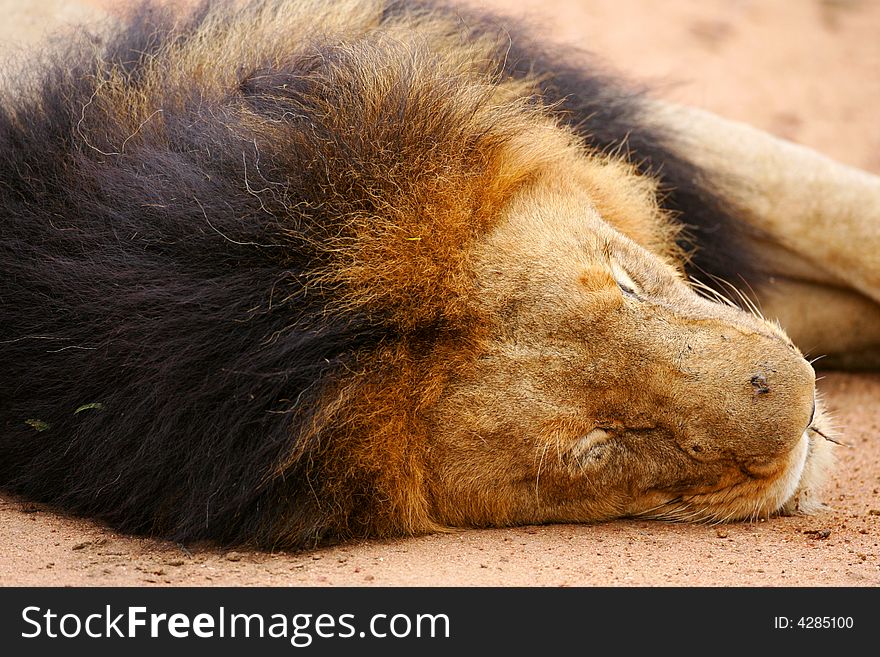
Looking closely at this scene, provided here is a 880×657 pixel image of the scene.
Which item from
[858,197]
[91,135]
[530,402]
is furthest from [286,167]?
[858,197]

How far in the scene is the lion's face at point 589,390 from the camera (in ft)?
7.73

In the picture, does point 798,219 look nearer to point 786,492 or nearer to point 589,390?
point 786,492

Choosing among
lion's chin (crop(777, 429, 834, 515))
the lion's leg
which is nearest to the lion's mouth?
lion's chin (crop(777, 429, 834, 515))

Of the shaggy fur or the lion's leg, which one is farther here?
the lion's leg

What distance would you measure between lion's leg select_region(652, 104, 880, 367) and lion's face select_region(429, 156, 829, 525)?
1.28 metres

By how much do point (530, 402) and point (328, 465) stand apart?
43 cm

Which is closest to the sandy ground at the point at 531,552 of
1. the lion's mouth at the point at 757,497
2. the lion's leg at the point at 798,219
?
the lion's mouth at the point at 757,497

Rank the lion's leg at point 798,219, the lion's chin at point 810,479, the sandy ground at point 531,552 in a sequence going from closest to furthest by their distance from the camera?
the sandy ground at point 531,552 < the lion's chin at point 810,479 < the lion's leg at point 798,219

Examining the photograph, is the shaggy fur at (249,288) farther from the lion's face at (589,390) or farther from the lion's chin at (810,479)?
the lion's chin at (810,479)

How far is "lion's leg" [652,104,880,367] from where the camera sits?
144 inches

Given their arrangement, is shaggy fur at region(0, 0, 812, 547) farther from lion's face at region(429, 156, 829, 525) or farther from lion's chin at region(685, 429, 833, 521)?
lion's chin at region(685, 429, 833, 521)

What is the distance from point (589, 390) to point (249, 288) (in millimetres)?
712

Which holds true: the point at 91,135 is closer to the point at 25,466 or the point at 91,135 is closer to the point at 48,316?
the point at 48,316

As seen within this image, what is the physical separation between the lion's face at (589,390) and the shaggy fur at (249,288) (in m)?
0.06
